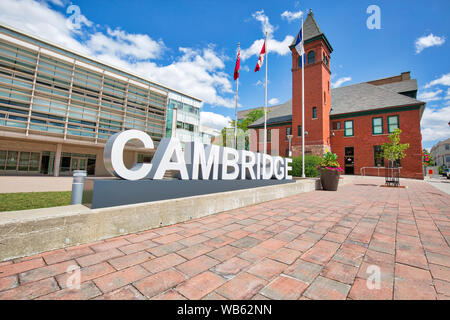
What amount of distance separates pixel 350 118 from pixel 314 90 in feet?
19.4

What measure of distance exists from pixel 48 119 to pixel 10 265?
2501cm

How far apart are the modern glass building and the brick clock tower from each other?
20959mm

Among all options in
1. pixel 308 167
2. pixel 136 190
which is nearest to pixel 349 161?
pixel 308 167

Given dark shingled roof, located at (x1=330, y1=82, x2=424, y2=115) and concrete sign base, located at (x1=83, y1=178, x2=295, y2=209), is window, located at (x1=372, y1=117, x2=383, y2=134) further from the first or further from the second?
concrete sign base, located at (x1=83, y1=178, x2=295, y2=209)

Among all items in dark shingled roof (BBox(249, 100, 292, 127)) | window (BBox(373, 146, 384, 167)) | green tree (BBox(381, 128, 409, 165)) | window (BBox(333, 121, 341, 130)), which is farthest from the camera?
dark shingled roof (BBox(249, 100, 292, 127))

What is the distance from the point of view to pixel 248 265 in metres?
2.00

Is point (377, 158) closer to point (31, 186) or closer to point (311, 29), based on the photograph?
point (311, 29)

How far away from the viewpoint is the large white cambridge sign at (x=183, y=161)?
3.21 metres

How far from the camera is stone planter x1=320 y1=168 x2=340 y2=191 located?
29.1 ft

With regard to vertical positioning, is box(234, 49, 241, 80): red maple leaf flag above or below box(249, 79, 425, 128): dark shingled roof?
below

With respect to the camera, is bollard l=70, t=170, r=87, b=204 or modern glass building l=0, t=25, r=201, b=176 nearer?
bollard l=70, t=170, r=87, b=204

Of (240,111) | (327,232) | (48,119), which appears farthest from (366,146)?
(240,111)

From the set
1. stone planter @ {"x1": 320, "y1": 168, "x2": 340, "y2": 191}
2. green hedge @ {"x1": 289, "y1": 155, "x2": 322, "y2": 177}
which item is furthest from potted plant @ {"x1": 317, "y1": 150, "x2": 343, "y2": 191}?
green hedge @ {"x1": 289, "y1": 155, "x2": 322, "y2": 177}

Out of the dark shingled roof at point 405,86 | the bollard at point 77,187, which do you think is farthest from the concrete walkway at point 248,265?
the dark shingled roof at point 405,86
